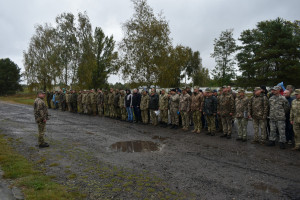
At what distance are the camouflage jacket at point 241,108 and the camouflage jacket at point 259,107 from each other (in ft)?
0.85

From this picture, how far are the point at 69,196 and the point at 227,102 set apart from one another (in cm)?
753

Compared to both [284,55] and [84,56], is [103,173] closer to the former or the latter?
[84,56]

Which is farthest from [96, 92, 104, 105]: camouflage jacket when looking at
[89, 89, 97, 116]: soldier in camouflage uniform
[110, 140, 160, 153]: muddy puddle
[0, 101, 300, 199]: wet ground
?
[110, 140, 160, 153]: muddy puddle

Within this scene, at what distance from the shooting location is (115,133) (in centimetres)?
1016

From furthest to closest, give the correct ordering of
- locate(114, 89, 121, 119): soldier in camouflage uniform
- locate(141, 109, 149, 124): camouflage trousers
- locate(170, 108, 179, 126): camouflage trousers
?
locate(114, 89, 121, 119): soldier in camouflage uniform < locate(141, 109, 149, 124): camouflage trousers < locate(170, 108, 179, 126): camouflage trousers

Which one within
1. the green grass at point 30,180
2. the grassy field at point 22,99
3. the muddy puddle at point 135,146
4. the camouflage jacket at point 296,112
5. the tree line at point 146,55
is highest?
the tree line at point 146,55

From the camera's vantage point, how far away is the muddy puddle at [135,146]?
24.0ft

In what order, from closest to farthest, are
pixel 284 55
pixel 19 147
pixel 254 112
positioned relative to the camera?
pixel 19 147, pixel 254 112, pixel 284 55

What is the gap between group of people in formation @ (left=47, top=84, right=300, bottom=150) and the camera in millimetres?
7668

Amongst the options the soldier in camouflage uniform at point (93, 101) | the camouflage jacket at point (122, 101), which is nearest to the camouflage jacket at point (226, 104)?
the camouflage jacket at point (122, 101)

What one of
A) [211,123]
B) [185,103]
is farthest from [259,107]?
[185,103]

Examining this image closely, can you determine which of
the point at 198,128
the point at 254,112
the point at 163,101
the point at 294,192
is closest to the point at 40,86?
the point at 163,101

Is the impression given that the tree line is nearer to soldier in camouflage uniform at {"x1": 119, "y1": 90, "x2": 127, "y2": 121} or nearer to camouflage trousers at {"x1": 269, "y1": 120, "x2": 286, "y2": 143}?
soldier in camouflage uniform at {"x1": 119, "y1": 90, "x2": 127, "y2": 121}

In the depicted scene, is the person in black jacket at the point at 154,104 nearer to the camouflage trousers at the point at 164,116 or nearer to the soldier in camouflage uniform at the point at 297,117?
the camouflage trousers at the point at 164,116
